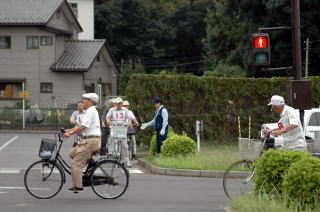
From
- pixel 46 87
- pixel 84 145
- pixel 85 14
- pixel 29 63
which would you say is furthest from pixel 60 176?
pixel 85 14

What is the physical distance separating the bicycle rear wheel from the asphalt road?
158 millimetres

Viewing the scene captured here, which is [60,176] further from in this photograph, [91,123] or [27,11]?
[27,11]

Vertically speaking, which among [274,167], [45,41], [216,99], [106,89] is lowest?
[274,167]

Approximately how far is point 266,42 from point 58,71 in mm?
39572

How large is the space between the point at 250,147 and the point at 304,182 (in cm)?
304

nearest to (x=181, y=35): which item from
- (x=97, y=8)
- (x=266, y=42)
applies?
(x=97, y=8)

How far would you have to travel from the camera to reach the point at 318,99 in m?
29.7

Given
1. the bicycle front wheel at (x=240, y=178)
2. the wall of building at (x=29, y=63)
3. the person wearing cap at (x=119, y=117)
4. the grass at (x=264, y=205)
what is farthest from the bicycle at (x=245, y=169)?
the wall of building at (x=29, y=63)

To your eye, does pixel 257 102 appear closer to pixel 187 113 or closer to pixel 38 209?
pixel 187 113

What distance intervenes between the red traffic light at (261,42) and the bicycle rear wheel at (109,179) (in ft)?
18.0

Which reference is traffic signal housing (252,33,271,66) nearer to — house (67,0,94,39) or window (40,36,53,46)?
window (40,36,53,46)

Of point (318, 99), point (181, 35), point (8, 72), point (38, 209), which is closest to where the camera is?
point (38, 209)

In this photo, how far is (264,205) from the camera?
32.4 feet

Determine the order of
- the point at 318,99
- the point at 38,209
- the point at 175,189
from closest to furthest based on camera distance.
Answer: the point at 38,209, the point at 175,189, the point at 318,99
